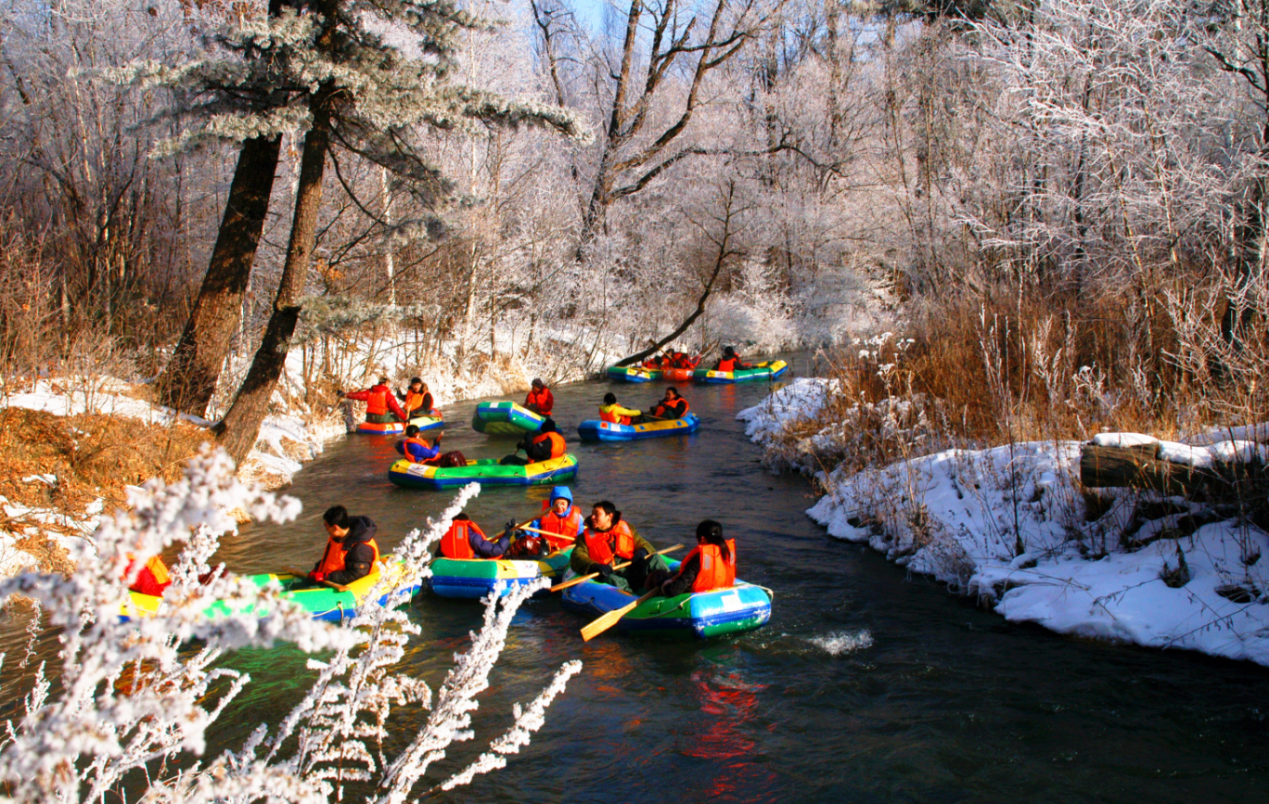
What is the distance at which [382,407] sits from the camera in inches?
664

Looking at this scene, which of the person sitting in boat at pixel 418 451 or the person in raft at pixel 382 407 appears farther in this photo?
the person in raft at pixel 382 407

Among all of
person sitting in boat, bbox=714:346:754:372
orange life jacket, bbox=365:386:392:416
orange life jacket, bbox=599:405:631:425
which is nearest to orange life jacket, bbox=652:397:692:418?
orange life jacket, bbox=599:405:631:425

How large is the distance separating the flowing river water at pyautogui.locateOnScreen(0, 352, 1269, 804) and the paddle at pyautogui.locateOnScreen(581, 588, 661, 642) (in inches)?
6.2

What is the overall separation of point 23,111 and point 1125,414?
17055mm

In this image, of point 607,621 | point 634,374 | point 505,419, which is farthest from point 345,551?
point 634,374

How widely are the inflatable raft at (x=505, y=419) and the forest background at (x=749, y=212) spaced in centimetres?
307

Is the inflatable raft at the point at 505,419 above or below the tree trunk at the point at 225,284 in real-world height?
below

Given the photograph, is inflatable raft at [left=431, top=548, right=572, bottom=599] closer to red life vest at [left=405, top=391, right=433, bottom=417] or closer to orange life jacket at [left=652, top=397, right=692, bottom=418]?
orange life jacket at [left=652, top=397, right=692, bottom=418]

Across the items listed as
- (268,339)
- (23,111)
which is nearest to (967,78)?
(268,339)

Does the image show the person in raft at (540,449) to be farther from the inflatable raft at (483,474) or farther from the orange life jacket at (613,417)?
the orange life jacket at (613,417)

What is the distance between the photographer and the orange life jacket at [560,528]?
9656 mm

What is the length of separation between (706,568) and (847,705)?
1.82m

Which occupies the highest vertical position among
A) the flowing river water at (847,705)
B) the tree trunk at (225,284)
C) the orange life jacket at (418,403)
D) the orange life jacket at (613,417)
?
the tree trunk at (225,284)

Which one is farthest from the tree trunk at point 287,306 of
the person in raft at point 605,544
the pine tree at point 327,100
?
the person in raft at point 605,544
